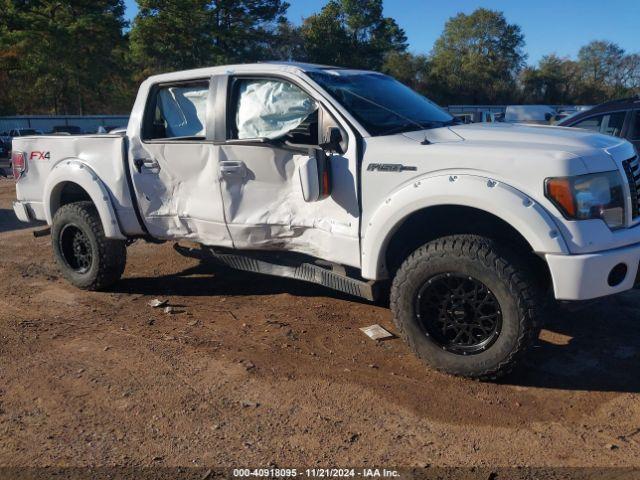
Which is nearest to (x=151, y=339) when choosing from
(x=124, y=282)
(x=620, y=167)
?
(x=124, y=282)

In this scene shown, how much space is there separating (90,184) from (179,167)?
1.08m

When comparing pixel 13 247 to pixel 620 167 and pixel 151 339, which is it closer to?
pixel 151 339

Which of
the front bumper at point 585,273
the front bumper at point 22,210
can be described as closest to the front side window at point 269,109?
the front bumper at point 585,273

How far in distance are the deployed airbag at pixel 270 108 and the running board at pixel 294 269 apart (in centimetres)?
98

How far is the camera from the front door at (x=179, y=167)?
198 inches

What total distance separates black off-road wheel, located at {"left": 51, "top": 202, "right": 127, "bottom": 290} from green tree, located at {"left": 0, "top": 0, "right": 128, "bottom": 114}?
4300cm

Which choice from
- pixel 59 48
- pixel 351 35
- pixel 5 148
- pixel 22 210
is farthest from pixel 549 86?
pixel 22 210

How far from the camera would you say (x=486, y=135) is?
4109 mm

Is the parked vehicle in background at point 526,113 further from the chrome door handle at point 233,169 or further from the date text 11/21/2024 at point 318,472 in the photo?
the date text 11/21/2024 at point 318,472

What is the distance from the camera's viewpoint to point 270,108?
4.85 meters

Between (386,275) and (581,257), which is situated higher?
(581,257)

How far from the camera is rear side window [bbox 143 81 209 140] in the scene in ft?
17.1

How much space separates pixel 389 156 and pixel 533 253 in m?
1.08

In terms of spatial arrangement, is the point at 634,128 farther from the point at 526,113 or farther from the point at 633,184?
the point at 526,113
